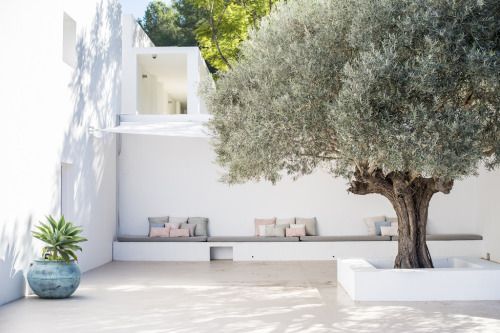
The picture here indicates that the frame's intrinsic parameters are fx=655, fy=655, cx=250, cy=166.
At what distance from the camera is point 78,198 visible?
11.4 m

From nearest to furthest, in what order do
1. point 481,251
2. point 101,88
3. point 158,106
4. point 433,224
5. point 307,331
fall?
point 307,331 < point 101,88 < point 481,251 < point 433,224 < point 158,106

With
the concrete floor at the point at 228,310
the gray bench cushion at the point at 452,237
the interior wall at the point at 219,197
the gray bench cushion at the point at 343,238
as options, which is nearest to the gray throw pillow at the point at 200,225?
the interior wall at the point at 219,197

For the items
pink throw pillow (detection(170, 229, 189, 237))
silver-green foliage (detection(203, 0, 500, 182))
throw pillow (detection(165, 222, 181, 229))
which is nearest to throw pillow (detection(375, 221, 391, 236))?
pink throw pillow (detection(170, 229, 189, 237))

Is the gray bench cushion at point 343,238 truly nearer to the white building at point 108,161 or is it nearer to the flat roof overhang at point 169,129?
the white building at point 108,161

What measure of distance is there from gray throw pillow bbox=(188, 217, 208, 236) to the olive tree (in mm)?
5641

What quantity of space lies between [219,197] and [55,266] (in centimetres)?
631

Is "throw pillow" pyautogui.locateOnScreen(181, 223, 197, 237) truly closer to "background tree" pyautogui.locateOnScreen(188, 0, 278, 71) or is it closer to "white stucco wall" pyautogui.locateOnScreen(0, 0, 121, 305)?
"white stucco wall" pyautogui.locateOnScreen(0, 0, 121, 305)

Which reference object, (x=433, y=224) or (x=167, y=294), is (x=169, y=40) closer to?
(x=433, y=224)

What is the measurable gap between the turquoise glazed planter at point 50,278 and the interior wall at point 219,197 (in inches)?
230

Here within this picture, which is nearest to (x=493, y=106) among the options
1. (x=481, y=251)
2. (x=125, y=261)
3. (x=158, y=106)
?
(x=481, y=251)

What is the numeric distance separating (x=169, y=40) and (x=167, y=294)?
1871 centimetres

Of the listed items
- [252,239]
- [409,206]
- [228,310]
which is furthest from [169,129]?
[228,310]

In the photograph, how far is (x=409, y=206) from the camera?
933 centimetres

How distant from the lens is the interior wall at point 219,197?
14484 mm
